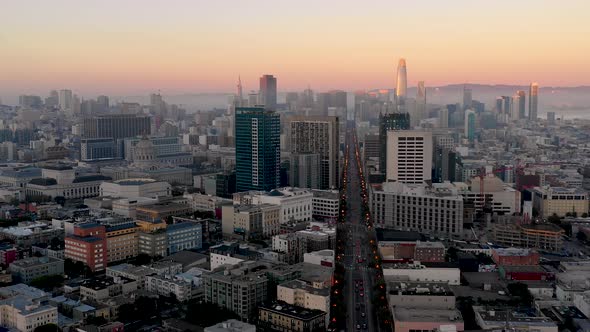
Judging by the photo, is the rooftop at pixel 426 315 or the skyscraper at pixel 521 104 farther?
the skyscraper at pixel 521 104

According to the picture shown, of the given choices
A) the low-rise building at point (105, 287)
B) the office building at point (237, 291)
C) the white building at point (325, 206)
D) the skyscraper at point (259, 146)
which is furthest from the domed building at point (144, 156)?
the office building at point (237, 291)

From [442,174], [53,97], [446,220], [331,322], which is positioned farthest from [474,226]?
[53,97]

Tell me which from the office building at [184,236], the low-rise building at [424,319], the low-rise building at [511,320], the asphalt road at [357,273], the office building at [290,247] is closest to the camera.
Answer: the low-rise building at [511,320]

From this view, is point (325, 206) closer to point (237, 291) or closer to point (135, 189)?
point (135, 189)

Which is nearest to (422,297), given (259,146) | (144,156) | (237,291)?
(237,291)

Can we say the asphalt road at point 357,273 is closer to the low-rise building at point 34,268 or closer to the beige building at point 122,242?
the beige building at point 122,242

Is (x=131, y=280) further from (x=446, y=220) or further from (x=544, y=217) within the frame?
(x=544, y=217)
